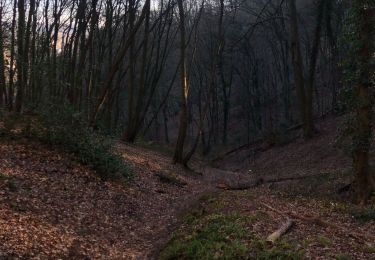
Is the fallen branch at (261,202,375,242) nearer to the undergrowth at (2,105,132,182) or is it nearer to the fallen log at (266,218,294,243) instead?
the fallen log at (266,218,294,243)

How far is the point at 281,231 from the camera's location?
31.6 feet

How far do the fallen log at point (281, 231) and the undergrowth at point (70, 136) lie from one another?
6.74 meters

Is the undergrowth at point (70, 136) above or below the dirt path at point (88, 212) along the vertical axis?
above

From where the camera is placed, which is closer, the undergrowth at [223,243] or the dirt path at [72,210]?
the undergrowth at [223,243]

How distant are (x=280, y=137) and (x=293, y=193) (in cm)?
1649

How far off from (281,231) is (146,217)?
4.82 m

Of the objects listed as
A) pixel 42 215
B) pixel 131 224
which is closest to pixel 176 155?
pixel 131 224

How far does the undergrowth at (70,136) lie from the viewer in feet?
49.7

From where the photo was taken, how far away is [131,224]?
12.4 m

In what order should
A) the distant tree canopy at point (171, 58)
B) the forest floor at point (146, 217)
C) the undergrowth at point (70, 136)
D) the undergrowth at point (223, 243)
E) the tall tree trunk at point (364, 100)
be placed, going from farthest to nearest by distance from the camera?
the distant tree canopy at point (171, 58)
the undergrowth at point (70, 136)
the tall tree trunk at point (364, 100)
the forest floor at point (146, 217)
the undergrowth at point (223, 243)

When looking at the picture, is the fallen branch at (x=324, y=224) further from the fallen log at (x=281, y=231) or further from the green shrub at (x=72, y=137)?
the green shrub at (x=72, y=137)

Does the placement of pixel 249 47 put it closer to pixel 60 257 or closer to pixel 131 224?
pixel 131 224

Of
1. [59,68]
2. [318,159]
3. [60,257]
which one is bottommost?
[60,257]

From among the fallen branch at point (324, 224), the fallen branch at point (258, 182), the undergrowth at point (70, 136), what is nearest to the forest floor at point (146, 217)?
the fallen branch at point (324, 224)
